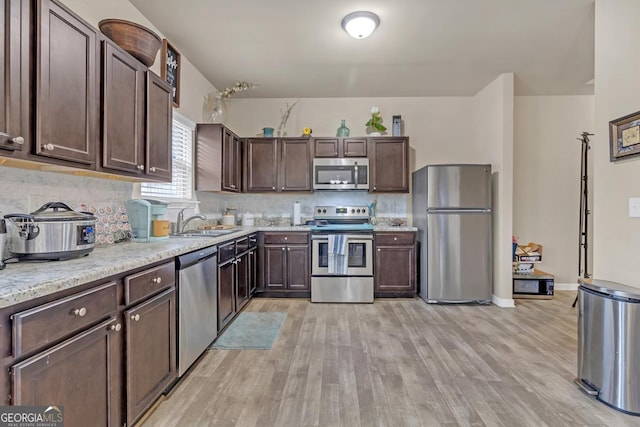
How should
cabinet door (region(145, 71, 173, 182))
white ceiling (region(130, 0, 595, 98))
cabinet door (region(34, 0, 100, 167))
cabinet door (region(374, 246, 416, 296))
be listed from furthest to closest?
cabinet door (region(374, 246, 416, 296))
white ceiling (region(130, 0, 595, 98))
cabinet door (region(145, 71, 173, 182))
cabinet door (region(34, 0, 100, 167))

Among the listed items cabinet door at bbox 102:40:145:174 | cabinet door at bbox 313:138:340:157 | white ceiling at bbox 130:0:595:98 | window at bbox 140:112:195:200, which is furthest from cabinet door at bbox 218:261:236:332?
white ceiling at bbox 130:0:595:98

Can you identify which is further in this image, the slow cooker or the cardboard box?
the cardboard box

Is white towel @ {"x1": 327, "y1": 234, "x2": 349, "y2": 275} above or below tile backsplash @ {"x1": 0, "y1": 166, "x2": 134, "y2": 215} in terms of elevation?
below

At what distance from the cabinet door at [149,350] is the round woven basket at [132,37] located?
1.56 meters

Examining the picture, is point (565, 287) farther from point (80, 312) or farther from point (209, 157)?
point (80, 312)

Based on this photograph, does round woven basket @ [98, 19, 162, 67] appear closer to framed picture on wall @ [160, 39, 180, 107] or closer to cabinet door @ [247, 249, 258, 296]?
framed picture on wall @ [160, 39, 180, 107]

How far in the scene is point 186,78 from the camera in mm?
3465

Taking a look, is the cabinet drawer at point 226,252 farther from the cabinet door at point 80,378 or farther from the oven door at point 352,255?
the cabinet door at point 80,378

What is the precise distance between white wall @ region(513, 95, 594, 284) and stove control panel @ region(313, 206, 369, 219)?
2180 mm

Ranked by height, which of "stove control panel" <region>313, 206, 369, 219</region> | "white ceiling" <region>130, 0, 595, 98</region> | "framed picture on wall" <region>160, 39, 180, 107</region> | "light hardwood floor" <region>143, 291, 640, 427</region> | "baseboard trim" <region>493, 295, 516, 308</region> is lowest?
"light hardwood floor" <region>143, 291, 640, 427</region>

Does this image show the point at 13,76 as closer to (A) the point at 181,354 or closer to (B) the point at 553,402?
(A) the point at 181,354

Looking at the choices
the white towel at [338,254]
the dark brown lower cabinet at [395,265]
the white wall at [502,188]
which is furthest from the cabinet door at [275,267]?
the white wall at [502,188]

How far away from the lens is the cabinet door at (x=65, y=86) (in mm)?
1377

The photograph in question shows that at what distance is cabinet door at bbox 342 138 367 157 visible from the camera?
4371mm
